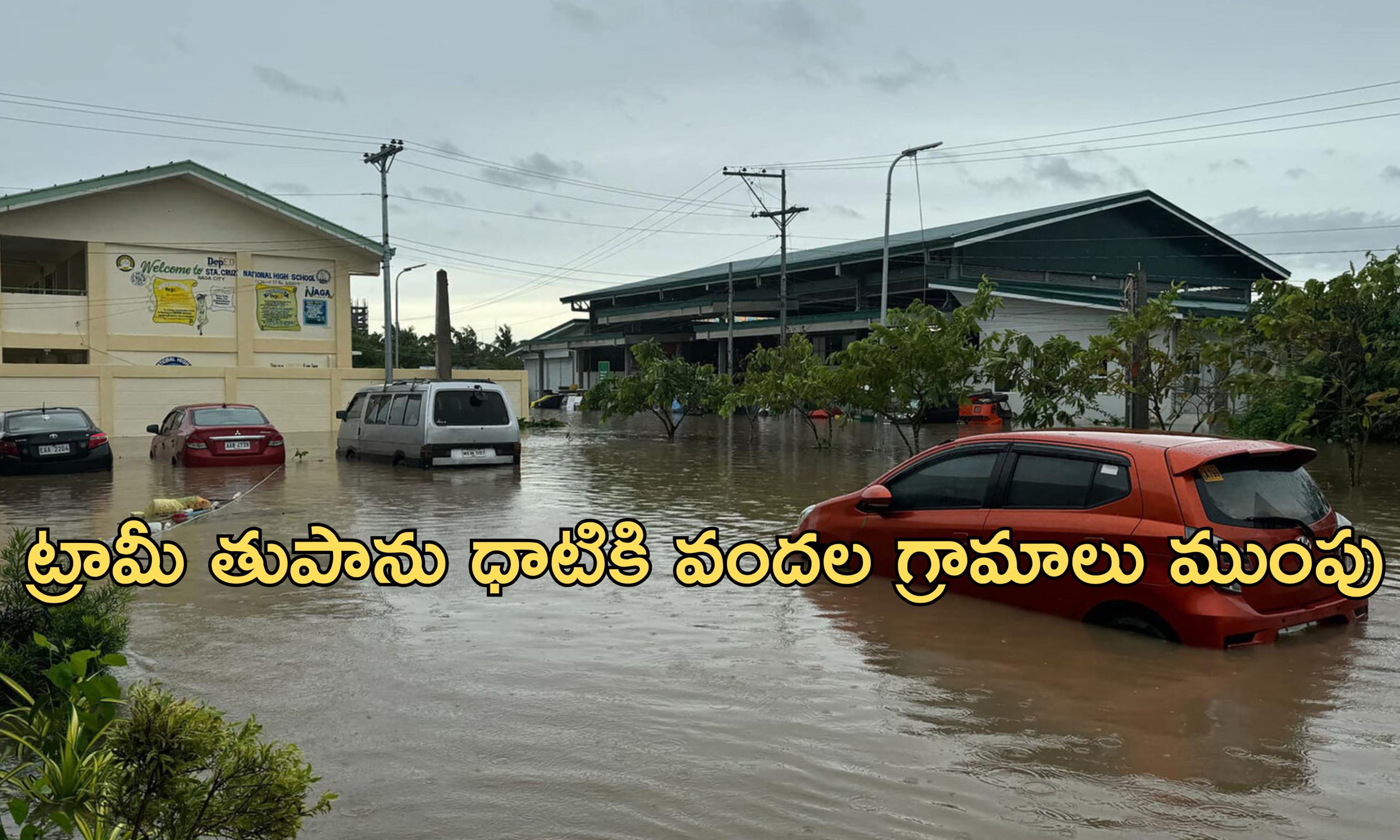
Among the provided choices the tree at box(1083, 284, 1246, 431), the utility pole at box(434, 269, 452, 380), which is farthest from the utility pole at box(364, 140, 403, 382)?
the tree at box(1083, 284, 1246, 431)

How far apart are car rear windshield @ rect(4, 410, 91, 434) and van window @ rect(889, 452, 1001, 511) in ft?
56.5

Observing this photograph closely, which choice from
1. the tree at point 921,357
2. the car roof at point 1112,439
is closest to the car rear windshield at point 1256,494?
the car roof at point 1112,439

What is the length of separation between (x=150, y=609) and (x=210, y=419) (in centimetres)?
1506

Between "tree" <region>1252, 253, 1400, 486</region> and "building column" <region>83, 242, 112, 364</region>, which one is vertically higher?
"building column" <region>83, 242, 112, 364</region>

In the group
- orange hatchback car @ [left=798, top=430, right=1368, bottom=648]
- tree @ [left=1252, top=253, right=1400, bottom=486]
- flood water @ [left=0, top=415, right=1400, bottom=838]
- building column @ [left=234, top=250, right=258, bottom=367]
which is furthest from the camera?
building column @ [left=234, top=250, right=258, bottom=367]

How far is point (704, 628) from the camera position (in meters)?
7.96

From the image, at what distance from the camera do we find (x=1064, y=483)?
7586mm

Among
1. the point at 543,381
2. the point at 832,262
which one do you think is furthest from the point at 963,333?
the point at 543,381

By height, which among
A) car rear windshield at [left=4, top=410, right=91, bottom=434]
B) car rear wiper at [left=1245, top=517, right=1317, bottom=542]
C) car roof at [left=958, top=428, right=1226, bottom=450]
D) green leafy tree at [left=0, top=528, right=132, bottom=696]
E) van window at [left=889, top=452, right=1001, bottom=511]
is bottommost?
green leafy tree at [left=0, top=528, right=132, bottom=696]

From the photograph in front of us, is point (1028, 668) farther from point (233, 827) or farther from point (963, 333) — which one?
point (963, 333)

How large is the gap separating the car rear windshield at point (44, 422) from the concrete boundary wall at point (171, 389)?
11.6 meters

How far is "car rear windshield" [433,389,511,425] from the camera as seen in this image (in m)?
20.1

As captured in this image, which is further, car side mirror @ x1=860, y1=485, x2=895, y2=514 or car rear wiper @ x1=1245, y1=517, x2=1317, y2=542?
car side mirror @ x1=860, y1=485, x2=895, y2=514

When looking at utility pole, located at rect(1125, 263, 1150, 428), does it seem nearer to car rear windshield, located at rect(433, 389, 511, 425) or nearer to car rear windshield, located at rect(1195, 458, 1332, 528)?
car rear windshield, located at rect(1195, 458, 1332, 528)
